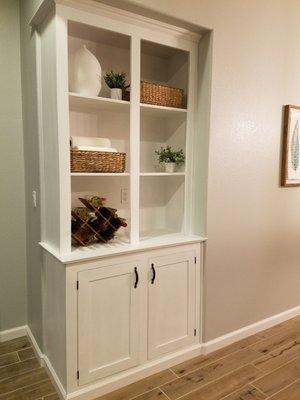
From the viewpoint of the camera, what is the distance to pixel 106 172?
196 cm

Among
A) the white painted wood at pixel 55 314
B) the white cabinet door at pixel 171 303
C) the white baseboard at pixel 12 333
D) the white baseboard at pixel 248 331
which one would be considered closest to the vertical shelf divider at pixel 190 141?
the white cabinet door at pixel 171 303

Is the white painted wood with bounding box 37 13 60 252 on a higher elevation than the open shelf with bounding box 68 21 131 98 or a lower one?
lower

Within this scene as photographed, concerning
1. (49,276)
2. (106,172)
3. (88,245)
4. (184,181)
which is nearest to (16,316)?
(49,276)

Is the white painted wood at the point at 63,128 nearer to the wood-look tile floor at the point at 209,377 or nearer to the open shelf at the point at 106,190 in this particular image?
the open shelf at the point at 106,190

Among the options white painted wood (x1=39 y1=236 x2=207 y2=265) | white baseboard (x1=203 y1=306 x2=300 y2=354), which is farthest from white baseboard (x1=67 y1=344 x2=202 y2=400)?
white painted wood (x1=39 y1=236 x2=207 y2=265)

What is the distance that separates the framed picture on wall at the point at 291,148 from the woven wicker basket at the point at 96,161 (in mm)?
1479

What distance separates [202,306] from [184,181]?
951 millimetres

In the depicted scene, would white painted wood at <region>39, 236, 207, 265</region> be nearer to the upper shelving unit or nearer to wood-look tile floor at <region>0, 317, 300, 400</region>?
the upper shelving unit

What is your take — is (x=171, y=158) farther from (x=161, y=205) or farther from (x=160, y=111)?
(x=161, y=205)

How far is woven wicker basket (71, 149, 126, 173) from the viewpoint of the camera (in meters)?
1.86

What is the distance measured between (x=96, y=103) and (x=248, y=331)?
2.17 m

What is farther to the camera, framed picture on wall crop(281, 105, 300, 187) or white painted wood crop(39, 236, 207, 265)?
framed picture on wall crop(281, 105, 300, 187)

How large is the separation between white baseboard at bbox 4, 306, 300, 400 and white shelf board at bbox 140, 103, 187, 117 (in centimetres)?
175

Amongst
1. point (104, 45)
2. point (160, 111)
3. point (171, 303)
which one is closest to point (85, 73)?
point (104, 45)
